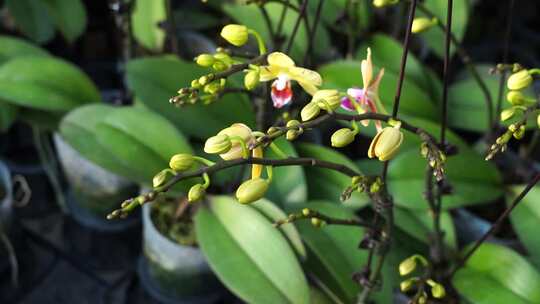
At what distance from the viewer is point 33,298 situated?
1.09m

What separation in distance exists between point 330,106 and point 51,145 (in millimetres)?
836

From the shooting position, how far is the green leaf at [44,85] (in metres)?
0.88

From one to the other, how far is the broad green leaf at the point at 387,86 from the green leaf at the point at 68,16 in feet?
1.48

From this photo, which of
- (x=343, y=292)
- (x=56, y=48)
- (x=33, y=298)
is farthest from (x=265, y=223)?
(x=56, y=48)

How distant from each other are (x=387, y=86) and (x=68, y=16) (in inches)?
22.0

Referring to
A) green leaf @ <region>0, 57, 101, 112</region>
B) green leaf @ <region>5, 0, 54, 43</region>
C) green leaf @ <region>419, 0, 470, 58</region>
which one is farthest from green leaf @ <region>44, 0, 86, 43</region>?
green leaf @ <region>419, 0, 470, 58</region>

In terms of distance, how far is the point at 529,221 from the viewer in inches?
32.3

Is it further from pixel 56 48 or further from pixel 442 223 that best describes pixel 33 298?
pixel 442 223

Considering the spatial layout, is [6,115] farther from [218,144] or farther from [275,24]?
[218,144]

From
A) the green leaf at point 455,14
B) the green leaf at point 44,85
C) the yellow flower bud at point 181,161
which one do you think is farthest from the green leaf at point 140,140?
the green leaf at point 455,14

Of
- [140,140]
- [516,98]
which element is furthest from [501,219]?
[140,140]

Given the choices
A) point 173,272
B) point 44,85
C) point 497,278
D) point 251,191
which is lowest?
point 173,272

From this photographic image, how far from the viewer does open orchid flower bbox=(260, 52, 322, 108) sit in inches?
21.5

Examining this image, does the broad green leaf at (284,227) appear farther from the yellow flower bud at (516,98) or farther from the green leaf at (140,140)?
the yellow flower bud at (516,98)
